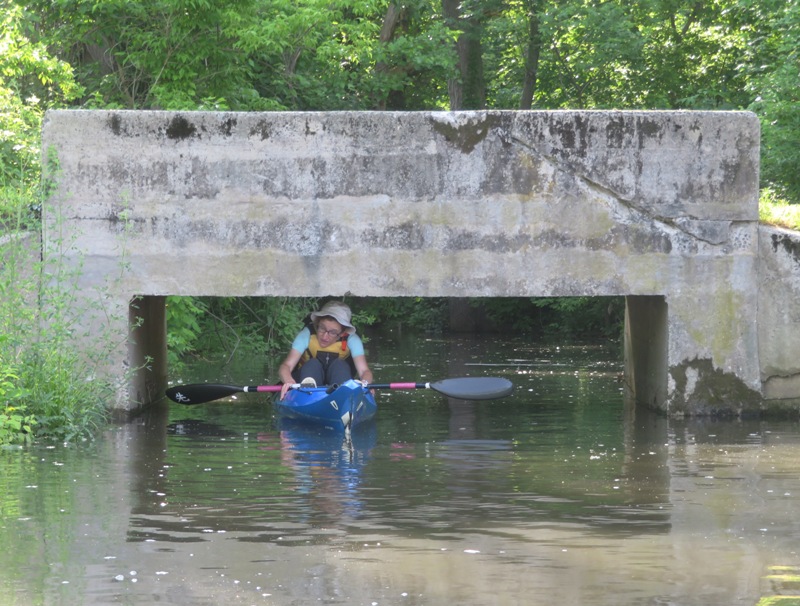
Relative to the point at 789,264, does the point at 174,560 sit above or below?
below

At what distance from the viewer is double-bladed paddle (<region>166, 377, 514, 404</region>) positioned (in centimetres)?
1261

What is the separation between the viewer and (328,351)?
1330 cm

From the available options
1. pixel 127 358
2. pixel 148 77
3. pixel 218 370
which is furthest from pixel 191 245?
pixel 148 77

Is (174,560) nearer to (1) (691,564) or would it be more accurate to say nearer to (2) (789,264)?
(1) (691,564)

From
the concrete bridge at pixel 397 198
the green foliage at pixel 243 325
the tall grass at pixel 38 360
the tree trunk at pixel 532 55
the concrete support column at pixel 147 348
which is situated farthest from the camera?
the tree trunk at pixel 532 55

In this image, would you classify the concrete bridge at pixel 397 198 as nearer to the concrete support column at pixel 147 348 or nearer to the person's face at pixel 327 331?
the concrete support column at pixel 147 348

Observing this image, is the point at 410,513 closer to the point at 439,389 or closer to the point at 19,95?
the point at 439,389

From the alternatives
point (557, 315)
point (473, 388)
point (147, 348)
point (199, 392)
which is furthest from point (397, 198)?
point (557, 315)

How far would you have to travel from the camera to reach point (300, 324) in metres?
21.1

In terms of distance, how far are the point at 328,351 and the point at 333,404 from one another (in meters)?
1.29

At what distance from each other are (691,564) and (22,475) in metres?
4.81

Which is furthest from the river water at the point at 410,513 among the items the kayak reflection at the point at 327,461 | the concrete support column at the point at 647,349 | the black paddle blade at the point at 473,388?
the concrete support column at the point at 647,349

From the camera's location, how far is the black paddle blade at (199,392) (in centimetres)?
1331

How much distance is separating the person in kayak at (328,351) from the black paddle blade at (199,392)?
67 centimetres
